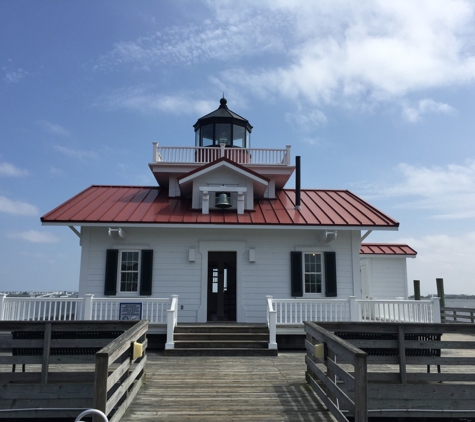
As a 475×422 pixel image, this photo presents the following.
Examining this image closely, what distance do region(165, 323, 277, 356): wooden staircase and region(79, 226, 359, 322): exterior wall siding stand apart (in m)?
1.20

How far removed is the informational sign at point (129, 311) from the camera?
1172cm

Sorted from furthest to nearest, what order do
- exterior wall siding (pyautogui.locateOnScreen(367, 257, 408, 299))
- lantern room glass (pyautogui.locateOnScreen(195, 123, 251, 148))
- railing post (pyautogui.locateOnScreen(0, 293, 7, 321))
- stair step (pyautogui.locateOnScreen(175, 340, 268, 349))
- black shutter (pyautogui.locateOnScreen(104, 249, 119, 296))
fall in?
1. exterior wall siding (pyautogui.locateOnScreen(367, 257, 408, 299))
2. lantern room glass (pyautogui.locateOnScreen(195, 123, 251, 148))
3. black shutter (pyautogui.locateOnScreen(104, 249, 119, 296))
4. railing post (pyautogui.locateOnScreen(0, 293, 7, 321))
5. stair step (pyautogui.locateOnScreen(175, 340, 268, 349))

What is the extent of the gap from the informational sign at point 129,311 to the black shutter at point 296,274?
4.46 m

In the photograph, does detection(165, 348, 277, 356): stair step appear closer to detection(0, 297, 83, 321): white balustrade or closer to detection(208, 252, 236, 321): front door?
detection(0, 297, 83, 321): white balustrade

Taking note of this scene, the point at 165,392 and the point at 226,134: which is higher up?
the point at 226,134

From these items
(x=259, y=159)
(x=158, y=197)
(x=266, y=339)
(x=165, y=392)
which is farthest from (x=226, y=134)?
(x=165, y=392)

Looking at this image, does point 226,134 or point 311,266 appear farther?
point 226,134

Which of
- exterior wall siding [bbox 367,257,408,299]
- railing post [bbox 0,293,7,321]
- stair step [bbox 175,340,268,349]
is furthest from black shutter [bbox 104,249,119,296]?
exterior wall siding [bbox 367,257,408,299]

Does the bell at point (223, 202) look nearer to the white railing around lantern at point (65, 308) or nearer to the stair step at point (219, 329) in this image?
the white railing around lantern at point (65, 308)

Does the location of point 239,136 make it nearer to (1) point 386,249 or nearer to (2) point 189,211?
(2) point 189,211

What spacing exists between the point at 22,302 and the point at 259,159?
9019 millimetres

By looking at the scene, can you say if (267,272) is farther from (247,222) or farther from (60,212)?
(60,212)

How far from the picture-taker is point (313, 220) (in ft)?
43.5

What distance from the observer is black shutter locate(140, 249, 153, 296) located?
12695 millimetres
